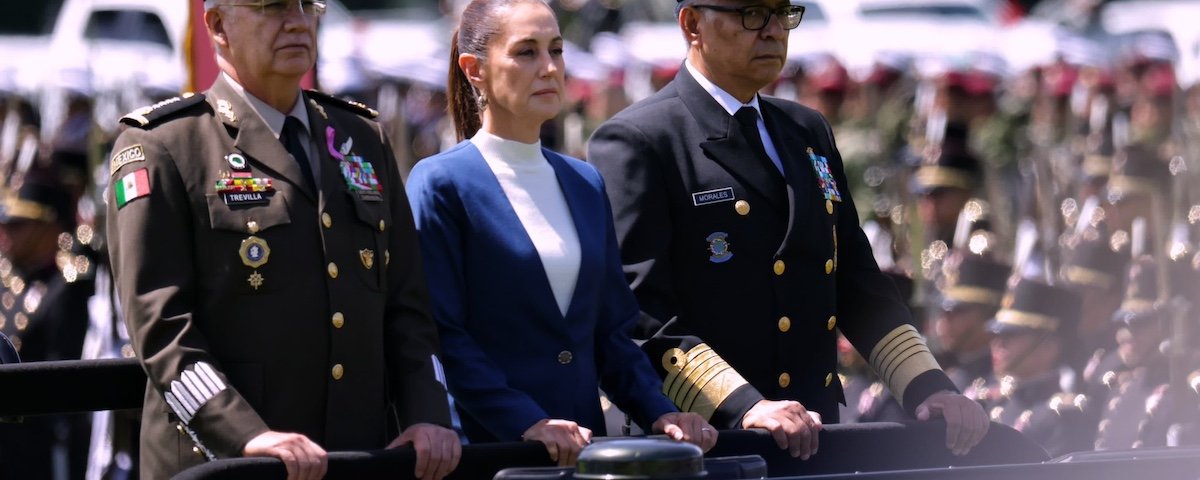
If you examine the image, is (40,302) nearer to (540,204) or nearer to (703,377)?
(540,204)

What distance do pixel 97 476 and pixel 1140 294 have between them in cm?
478

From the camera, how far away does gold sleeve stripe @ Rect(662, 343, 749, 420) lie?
4.15 meters

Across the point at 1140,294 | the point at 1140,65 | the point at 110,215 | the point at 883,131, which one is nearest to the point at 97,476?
the point at 1140,294

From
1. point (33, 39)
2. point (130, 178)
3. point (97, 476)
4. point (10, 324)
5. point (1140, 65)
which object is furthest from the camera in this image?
point (33, 39)

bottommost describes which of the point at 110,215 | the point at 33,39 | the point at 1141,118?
the point at 33,39

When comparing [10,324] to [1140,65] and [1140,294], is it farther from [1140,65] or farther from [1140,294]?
[1140,65]

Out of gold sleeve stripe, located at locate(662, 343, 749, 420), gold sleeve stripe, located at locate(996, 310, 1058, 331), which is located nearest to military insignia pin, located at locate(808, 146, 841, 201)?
gold sleeve stripe, located at locate(662, 343, 749, 420)

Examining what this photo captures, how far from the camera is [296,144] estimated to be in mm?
3908

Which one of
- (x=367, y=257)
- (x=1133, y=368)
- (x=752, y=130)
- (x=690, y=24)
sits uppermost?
(x=690, y=24)

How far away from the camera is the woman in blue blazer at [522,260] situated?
13.3 ft

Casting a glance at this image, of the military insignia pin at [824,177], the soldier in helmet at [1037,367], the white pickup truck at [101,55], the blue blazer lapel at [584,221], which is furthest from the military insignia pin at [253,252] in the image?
the white pickup truck at [101,55]

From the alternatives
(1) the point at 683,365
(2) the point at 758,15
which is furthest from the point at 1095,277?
(1) the point at 683,365

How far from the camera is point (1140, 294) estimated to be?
9.02 metres

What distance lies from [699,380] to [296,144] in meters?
0.98
